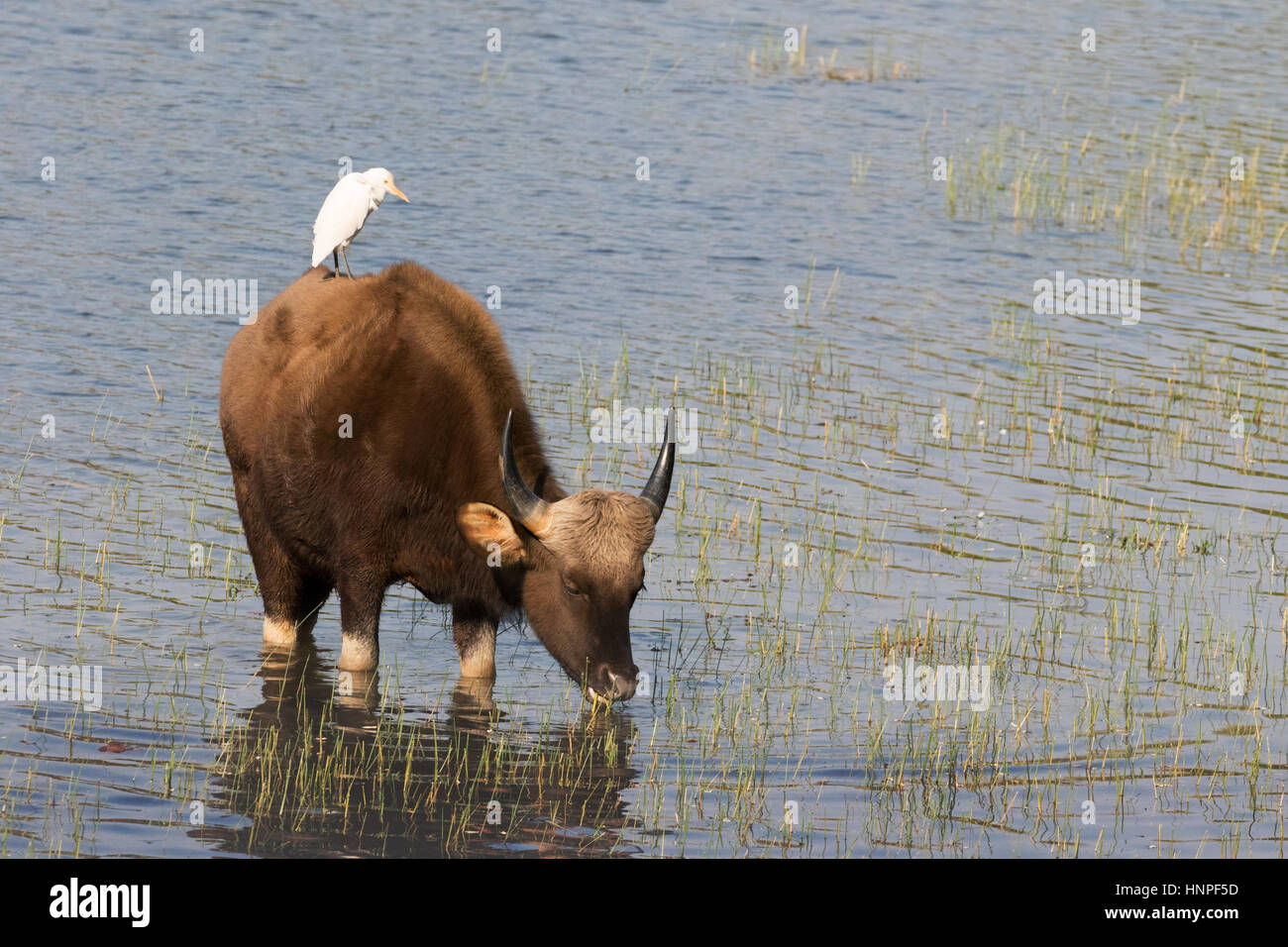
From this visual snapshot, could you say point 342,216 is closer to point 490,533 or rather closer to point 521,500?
point 490,533

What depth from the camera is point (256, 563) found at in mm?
9453

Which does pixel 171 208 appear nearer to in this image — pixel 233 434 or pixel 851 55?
pixel 233 434

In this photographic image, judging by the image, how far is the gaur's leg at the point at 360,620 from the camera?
8.60m

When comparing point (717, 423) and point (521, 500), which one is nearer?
point (521, 500)

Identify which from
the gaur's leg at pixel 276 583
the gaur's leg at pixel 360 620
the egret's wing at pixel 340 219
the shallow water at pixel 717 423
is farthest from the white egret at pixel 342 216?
the gaur's leg at pixel 360 620

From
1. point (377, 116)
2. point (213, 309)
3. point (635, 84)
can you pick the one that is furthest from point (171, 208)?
point (635, 84)

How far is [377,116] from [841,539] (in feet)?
40.6

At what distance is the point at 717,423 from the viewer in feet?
45.5

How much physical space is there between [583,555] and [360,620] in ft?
4.71

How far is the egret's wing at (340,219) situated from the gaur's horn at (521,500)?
2.96m

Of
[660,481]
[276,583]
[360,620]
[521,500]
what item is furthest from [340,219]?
[660,481]

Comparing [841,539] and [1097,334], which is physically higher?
[1097,334]

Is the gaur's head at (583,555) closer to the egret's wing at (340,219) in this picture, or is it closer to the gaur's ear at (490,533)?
the gaur's ear at (490,533)

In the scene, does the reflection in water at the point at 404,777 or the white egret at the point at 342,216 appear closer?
the reflection in water at the point at 404,777
